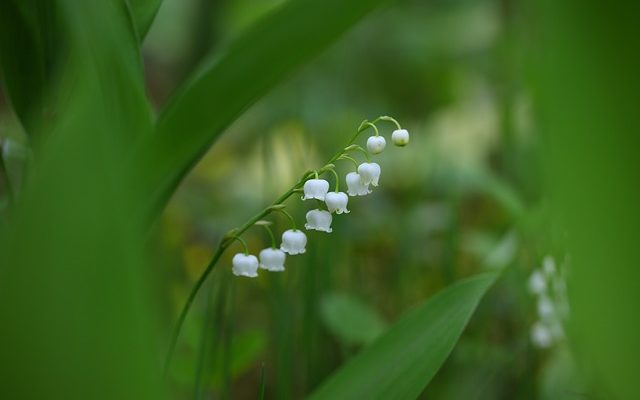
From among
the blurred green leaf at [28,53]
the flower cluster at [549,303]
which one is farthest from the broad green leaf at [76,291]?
the flower cluster at [549,303]

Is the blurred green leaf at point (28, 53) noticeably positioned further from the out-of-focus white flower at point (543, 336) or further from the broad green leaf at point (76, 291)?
the out-of-focus white flower at point (543, 336)

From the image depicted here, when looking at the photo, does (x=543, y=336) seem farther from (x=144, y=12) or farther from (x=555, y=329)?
(x=144, y=12)

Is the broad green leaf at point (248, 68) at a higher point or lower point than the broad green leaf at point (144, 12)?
lower

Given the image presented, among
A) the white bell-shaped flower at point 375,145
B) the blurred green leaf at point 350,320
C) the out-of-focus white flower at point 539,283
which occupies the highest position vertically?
the white bell-shaped flower at point 375,145

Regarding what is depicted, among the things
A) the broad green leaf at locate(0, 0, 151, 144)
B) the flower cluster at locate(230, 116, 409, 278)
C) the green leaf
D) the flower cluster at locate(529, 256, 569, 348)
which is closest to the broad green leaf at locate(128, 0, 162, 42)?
the broad green leaf at locate(0, 0, 151, 144)

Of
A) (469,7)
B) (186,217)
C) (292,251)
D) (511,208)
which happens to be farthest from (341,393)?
(469,7)

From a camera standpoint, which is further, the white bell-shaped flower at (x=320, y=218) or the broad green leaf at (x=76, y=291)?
the white bell-shaped flower at (x=320, y=218)

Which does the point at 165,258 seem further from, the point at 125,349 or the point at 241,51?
the point at 125,349
